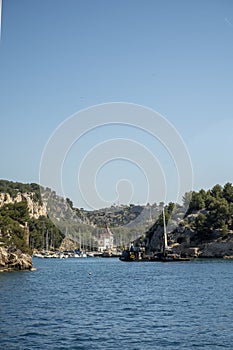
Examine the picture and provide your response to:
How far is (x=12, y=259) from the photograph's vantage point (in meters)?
83.8

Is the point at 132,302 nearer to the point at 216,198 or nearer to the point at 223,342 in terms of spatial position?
the point at 223,342

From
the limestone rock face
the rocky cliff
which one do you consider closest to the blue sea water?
the limestone rock face

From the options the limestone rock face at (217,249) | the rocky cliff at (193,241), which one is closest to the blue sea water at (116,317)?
the limestone rock face at (217,249)

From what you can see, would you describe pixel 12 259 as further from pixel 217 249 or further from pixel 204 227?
pixel 204 227

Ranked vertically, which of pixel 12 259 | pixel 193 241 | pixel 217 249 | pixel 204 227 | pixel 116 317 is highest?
pixel 204 227

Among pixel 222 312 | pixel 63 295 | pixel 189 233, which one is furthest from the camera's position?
pixel 189 233

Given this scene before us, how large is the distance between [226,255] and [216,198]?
22.9 m

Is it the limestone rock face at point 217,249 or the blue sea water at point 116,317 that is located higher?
the limestone rock face at point 217,249

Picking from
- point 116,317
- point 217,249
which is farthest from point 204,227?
point 116,317

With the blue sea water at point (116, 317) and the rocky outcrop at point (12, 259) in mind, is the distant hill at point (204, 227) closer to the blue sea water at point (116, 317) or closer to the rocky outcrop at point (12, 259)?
the rocky outcrop at point (12, 259)

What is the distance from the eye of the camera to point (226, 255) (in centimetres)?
14275

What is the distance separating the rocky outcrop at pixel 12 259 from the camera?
81875 mm

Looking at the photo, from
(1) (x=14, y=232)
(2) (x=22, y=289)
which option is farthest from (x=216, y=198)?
(2) (x=22, y=289)

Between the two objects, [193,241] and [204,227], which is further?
[193,241]
